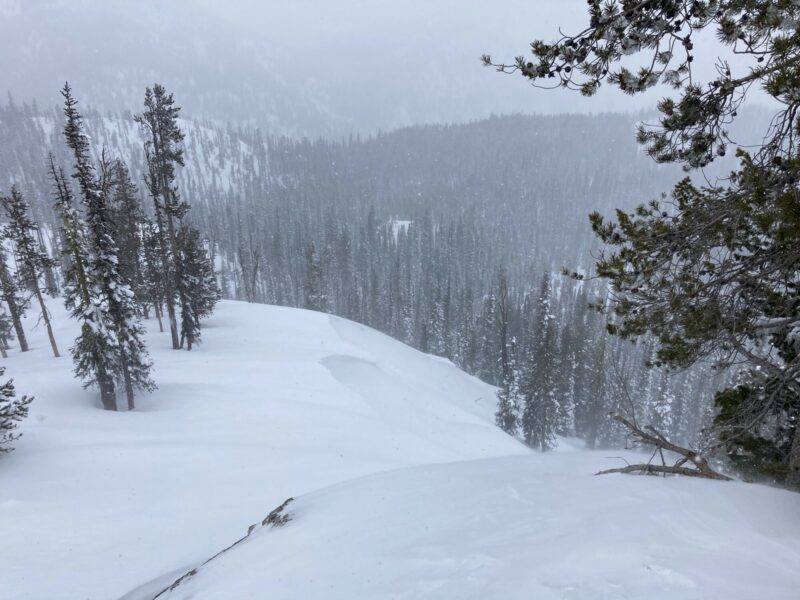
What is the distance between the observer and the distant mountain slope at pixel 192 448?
869 centimetres

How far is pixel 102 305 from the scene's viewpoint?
16.6m

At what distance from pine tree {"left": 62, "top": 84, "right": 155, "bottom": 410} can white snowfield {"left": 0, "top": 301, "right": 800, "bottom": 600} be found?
1730 millimetres

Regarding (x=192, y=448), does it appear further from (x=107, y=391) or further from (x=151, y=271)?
(x=151, y=271)

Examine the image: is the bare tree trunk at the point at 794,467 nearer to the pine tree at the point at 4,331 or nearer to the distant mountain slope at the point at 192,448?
the distant mountain slope at the point at 192,448

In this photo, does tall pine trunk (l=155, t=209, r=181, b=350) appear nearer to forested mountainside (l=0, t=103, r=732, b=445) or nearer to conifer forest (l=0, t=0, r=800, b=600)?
conifer forest (l=0, t=0, r=800, b=600)

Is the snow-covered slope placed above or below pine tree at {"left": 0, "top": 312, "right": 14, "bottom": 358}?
below

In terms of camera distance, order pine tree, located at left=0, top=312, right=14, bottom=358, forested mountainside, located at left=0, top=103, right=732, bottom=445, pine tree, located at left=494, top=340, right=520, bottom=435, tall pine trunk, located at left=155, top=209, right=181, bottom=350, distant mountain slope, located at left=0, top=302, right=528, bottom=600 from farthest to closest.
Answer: forested mountainside, located at left=0, top=103, right=732, bottom=445, pine tree, located at left=494, top=340, right=520, bottom=435, pine tree, located at left=0, top=312, right=14, bottom=358, tall pine trunk, located at left=155, top=209, right=181, bottom=350, distant mountain slope, located at left=0, top=302, right=528, bottom=600

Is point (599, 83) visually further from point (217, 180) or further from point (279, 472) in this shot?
point (217, 180)

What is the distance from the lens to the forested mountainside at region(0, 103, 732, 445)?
49312 millimetres

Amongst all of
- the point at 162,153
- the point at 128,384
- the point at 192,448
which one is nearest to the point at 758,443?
the point at 192,448

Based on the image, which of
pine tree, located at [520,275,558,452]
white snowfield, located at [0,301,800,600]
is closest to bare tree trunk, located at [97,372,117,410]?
white snowfield, located at [0,301,800,600]

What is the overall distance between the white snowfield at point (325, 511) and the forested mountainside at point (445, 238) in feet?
9.61

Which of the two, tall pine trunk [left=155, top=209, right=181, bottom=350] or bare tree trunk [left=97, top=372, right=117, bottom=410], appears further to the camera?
tall pine trunk [left=155, top=209, right=181, bottom=350]

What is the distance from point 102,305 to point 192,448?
24.2 feet
